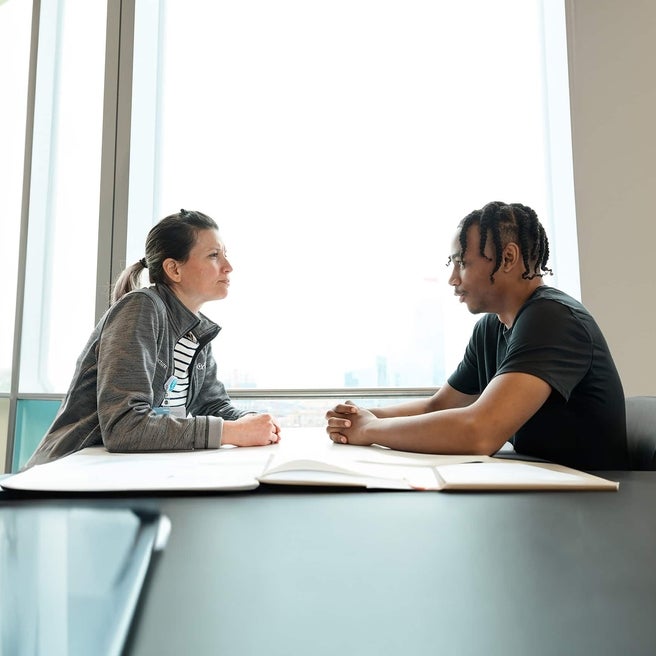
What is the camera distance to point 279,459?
2.62 feet

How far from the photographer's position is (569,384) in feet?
3.31

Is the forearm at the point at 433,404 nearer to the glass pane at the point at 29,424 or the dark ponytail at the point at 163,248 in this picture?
the dark ponytail at the point at 163,248

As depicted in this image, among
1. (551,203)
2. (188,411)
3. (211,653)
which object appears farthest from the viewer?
(551,203)

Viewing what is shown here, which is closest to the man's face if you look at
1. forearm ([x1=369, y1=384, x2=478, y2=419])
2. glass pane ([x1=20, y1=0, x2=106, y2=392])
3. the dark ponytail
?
forearm ([x1=369, y1=384, x2=478, y2=419])

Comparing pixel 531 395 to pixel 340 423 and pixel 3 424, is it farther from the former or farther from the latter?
pixel 3 424

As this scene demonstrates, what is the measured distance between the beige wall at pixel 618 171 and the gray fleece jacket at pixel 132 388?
1.38 meters

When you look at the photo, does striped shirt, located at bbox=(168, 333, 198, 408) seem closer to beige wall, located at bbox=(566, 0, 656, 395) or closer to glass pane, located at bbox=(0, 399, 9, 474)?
beige wall, located at bbox=(566, 0, 656, 395)

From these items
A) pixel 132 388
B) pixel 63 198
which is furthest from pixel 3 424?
pixel 132 388

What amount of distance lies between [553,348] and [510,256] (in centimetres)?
30

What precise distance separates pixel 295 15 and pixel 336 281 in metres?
1.17

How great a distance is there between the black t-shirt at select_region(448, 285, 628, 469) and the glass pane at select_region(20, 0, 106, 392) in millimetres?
1928

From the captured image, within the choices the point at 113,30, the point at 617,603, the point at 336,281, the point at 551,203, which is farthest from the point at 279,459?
the point at 113,30

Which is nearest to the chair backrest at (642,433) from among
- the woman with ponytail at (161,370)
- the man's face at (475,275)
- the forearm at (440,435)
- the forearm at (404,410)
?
the forearm at (440,435)

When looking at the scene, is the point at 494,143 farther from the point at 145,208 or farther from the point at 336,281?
the point at 145,208
